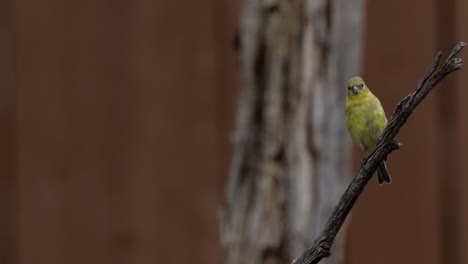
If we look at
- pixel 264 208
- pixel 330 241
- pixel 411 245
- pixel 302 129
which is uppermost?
pixel 330 241

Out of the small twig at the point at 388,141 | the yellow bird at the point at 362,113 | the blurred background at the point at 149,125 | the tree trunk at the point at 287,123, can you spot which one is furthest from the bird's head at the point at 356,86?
the blurred background at the point at 149,125

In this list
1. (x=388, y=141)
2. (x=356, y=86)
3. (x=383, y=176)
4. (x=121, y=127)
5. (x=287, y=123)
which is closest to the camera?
(x=388, y=141)

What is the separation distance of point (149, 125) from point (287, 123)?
72cm

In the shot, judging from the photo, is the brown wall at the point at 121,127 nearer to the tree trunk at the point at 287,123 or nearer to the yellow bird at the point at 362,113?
the tree trunk at the point at 287,123

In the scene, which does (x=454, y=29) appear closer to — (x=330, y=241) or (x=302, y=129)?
(x=302, y=129)

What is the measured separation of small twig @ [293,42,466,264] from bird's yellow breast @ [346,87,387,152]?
0.67 feet

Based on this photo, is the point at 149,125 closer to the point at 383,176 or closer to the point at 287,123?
the point at 287,123

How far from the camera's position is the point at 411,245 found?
12.0ft

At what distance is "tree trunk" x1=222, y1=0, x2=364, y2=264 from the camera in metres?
2.97

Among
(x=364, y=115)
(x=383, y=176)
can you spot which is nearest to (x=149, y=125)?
(x=383, y=176)

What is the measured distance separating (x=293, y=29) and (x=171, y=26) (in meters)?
0.70

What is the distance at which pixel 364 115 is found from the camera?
3.78ft

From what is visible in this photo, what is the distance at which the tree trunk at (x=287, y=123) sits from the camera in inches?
117

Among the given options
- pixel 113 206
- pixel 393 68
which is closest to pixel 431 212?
pixel 393 68
